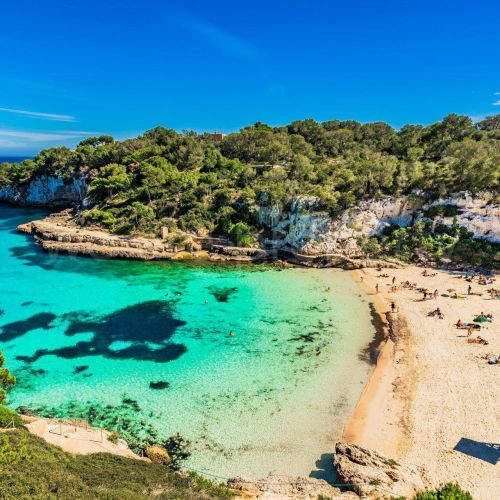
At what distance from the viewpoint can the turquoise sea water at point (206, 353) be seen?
14930 mm

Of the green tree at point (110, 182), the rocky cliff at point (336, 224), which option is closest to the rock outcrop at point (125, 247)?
the rocky cliff at point (336, 224)

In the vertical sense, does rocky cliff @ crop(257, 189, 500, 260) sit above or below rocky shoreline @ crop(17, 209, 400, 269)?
above

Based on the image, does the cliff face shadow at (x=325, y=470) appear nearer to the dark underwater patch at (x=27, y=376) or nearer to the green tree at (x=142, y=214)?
the dark underwater patch at (x=27, y=376)

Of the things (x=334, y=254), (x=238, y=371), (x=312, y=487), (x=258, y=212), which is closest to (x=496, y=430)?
(x=312, y=487)

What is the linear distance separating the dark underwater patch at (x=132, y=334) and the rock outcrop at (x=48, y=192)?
4624 centimetres

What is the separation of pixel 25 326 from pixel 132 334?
8.10 m

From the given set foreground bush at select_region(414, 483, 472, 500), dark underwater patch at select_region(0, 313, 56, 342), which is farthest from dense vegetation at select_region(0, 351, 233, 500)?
dark underwater patch at select_region(0, 313, 56, 342)

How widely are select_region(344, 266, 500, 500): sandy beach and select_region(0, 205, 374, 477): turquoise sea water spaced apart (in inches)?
56.3

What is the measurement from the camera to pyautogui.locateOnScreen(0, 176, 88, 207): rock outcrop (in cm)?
6900

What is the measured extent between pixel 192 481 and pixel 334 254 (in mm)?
30852

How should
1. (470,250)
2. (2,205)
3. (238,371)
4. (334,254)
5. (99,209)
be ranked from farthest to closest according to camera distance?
(2,205) → (99,209) → (334,254) → (470,250) → (238,371)

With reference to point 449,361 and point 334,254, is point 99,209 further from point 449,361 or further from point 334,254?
point 449,361

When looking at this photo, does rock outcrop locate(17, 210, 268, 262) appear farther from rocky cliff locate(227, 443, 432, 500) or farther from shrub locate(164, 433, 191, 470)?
rocky cliff locate(227, 443, 432, 500)

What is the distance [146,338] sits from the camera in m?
23.0
